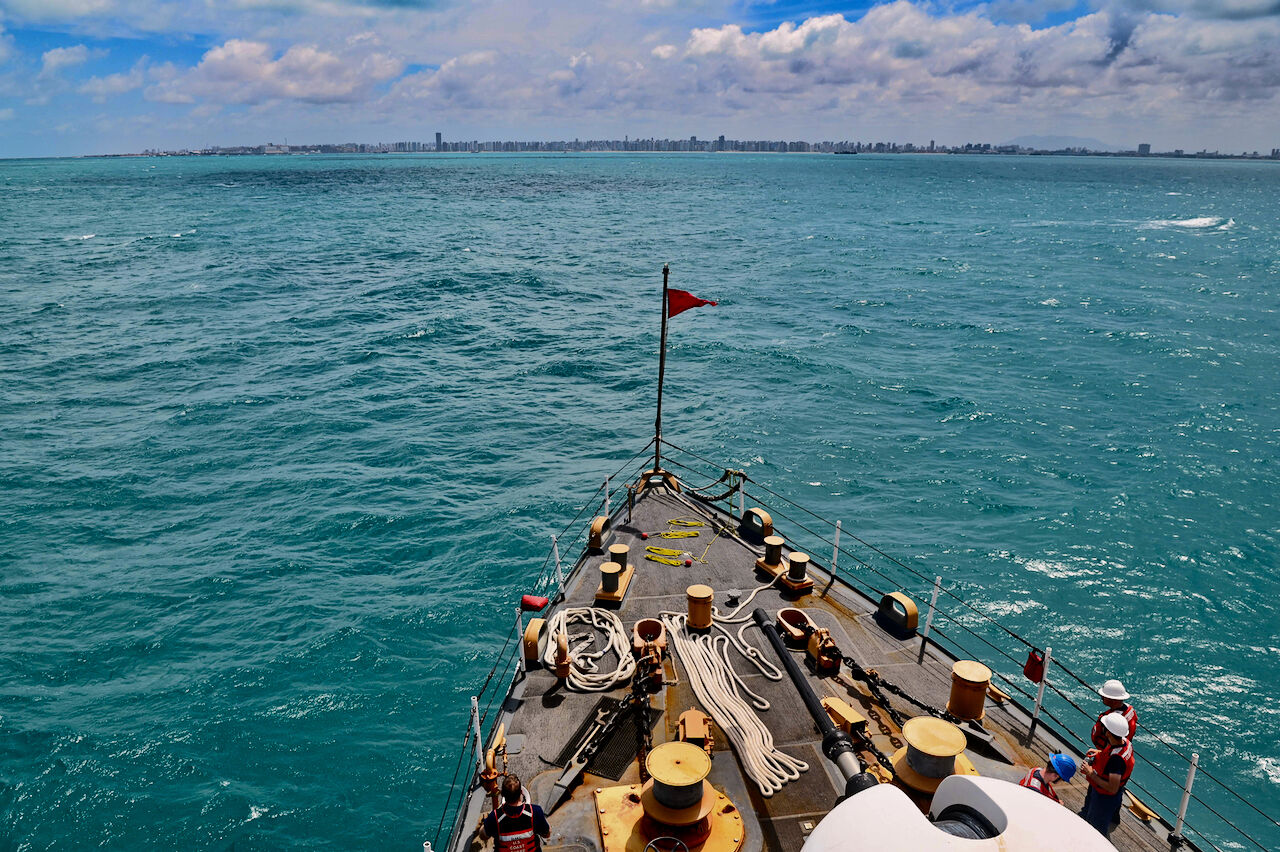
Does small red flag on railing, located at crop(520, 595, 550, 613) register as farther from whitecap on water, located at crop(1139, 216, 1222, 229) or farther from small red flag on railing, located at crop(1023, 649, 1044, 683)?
whitecap on water, located at crop(1139, 216, 1222, 229)

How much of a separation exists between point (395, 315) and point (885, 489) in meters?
47.6

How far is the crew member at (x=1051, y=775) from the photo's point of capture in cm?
993

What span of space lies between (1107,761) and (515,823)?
8.40 metres

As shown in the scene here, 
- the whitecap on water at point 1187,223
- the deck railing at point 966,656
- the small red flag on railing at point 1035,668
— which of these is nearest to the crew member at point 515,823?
the deck railing at point 966,656

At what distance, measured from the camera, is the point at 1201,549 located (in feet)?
94.2

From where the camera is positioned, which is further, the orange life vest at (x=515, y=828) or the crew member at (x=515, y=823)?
the orange life vest at (x=515, y=828)

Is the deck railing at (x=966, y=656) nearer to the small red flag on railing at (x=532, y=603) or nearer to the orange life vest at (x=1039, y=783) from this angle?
the small red flag on railing at (x=532, y=603)

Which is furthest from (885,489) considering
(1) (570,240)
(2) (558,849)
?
(1) (570,240)

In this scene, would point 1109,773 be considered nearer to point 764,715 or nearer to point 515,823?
point 764,715

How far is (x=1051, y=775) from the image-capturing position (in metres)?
10.0

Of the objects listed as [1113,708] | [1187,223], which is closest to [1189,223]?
[1187,223]

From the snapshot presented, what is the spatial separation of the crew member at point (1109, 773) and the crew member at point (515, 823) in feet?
25.8

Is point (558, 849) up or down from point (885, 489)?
up

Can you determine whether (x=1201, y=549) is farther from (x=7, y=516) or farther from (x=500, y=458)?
(x=7, y=516)
